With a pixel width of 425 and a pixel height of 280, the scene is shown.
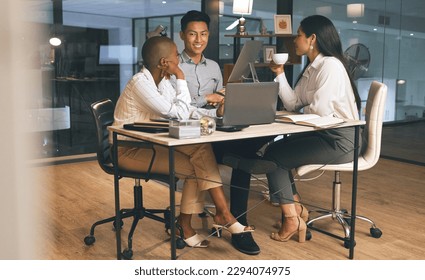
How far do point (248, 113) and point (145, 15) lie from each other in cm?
305

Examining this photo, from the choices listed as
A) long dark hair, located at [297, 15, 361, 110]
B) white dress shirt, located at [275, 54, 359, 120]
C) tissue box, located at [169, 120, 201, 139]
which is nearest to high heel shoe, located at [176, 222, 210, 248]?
tissue box, located at [169, 120, 201, 139]

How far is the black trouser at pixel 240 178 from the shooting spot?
111 inches

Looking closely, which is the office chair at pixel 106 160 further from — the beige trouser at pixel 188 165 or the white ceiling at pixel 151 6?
the white ceiling at pixel 151 6

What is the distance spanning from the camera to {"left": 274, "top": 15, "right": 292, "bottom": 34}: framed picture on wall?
507cm

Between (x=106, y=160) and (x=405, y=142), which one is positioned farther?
(x=405, y=142)

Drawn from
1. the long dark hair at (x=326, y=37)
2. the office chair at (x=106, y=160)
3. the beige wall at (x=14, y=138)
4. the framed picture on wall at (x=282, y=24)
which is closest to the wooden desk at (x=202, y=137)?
the office chair at (x=106, y=160)

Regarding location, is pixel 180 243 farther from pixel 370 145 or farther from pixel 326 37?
pixel 326 37

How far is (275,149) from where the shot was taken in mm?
2830

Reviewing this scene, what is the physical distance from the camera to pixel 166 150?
257 centimetres

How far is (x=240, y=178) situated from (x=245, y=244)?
1.38 ft

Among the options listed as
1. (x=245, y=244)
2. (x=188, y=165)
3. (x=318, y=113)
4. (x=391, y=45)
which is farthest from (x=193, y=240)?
(x=391, y=45)

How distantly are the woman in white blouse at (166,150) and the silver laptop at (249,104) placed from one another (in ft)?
0.81
